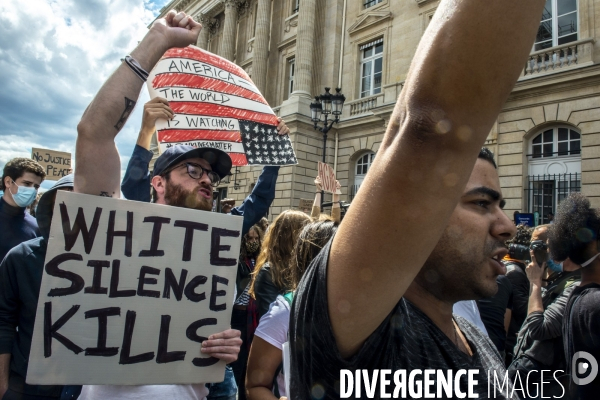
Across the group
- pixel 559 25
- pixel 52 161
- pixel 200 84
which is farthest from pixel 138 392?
pixel 559 25

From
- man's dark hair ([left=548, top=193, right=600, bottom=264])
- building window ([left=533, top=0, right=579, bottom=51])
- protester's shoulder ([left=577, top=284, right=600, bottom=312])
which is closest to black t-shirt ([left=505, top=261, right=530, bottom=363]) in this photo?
man's dark hair ([left=548, top=193, right=600, bottom=264])

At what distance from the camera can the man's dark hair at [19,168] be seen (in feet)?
13.8

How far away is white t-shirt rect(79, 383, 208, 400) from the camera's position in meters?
1.71

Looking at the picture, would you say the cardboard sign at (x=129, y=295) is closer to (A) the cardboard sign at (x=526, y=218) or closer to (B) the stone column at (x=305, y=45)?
(A) the cardboard sign at (x=526, y=218)

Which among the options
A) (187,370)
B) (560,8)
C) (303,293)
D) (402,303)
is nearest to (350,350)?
(303,293)

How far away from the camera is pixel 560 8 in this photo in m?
12.7

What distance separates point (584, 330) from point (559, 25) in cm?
1384

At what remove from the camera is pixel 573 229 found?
2.66 meters

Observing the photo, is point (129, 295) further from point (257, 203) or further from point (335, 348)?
point (257, 203)

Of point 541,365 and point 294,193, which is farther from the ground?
point 294,193

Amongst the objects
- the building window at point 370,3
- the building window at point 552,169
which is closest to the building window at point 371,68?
the building window at point 370,3

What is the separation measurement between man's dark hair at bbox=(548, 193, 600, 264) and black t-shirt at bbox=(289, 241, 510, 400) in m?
2.06

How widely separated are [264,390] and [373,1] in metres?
19.6

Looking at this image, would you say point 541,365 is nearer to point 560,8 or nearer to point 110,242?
point 110,242
